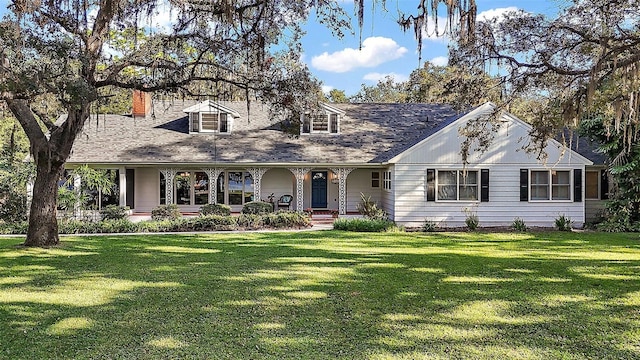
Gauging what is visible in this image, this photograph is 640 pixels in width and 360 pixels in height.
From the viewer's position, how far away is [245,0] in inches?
325

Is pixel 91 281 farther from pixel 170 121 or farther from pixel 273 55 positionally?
pixel 170 121

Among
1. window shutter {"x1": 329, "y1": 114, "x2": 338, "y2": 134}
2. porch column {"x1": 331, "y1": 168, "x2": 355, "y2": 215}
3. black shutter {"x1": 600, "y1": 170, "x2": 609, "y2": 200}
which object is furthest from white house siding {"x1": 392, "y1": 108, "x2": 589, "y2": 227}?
window shutter {"x1": 329, "y1": 114, "x2": 338, "y2": 134}

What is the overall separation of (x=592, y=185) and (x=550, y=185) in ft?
9.54

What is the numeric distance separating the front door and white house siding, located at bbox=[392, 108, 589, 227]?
449 cm

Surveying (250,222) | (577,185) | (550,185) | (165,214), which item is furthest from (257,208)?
(577,185)

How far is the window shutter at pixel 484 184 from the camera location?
16.8m

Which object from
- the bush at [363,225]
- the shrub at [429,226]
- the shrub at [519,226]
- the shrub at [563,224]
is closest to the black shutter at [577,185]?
the shrub at [563,224]

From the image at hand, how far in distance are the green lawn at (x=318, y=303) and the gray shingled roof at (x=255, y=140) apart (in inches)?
289

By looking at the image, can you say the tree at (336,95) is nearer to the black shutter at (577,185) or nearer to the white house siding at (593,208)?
the white house siding at (593,208)

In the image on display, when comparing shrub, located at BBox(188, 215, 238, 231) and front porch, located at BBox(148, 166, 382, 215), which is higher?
front porch, located at BBox(148, 166, 382, 215)

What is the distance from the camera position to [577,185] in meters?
17.0

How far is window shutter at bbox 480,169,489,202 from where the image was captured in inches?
659

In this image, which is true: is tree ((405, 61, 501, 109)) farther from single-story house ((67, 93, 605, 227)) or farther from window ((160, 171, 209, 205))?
window ((160, 171, 209, 205))

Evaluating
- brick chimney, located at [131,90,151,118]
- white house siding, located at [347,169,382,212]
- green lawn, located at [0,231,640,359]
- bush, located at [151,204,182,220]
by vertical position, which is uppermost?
brick chimney, located at [131,90,151,118]
